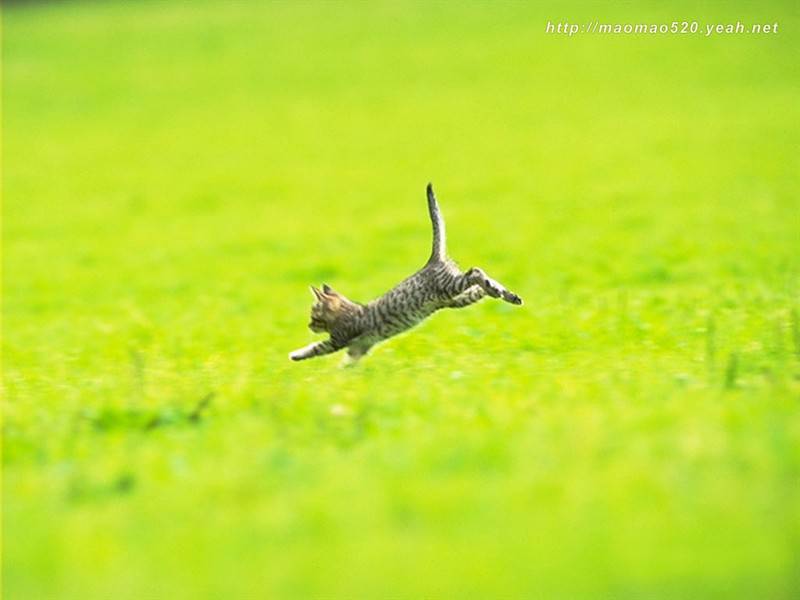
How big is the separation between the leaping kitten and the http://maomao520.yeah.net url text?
41086mm

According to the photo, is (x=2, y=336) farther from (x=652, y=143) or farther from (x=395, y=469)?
(x=652, y=143)

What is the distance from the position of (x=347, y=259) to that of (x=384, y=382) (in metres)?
14.6

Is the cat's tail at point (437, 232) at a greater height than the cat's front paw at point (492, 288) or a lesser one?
greater

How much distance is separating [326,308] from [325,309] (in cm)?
2

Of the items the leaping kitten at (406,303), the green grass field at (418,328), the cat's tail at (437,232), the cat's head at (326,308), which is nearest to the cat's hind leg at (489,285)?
the leaping kitten at (406,303)

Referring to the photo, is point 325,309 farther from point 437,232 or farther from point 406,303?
point 437,232

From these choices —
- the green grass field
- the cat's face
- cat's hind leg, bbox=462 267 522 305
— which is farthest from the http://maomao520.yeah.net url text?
cat's hind leg, bbox=462 267 522 305

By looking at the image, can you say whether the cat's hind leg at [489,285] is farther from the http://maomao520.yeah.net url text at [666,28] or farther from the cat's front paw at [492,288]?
the http://maomao520.yeah.net url text at [666,28]

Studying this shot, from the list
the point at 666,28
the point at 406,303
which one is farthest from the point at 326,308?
the point at 666,28

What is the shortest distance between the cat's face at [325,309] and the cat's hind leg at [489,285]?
6.31 feet

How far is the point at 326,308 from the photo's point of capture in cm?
1503

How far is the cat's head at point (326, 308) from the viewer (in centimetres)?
1494

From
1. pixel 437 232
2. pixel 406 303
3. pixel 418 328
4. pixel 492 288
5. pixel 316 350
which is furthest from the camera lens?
pixel 418 328

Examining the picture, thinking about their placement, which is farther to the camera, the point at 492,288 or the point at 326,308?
the point at 326,308
